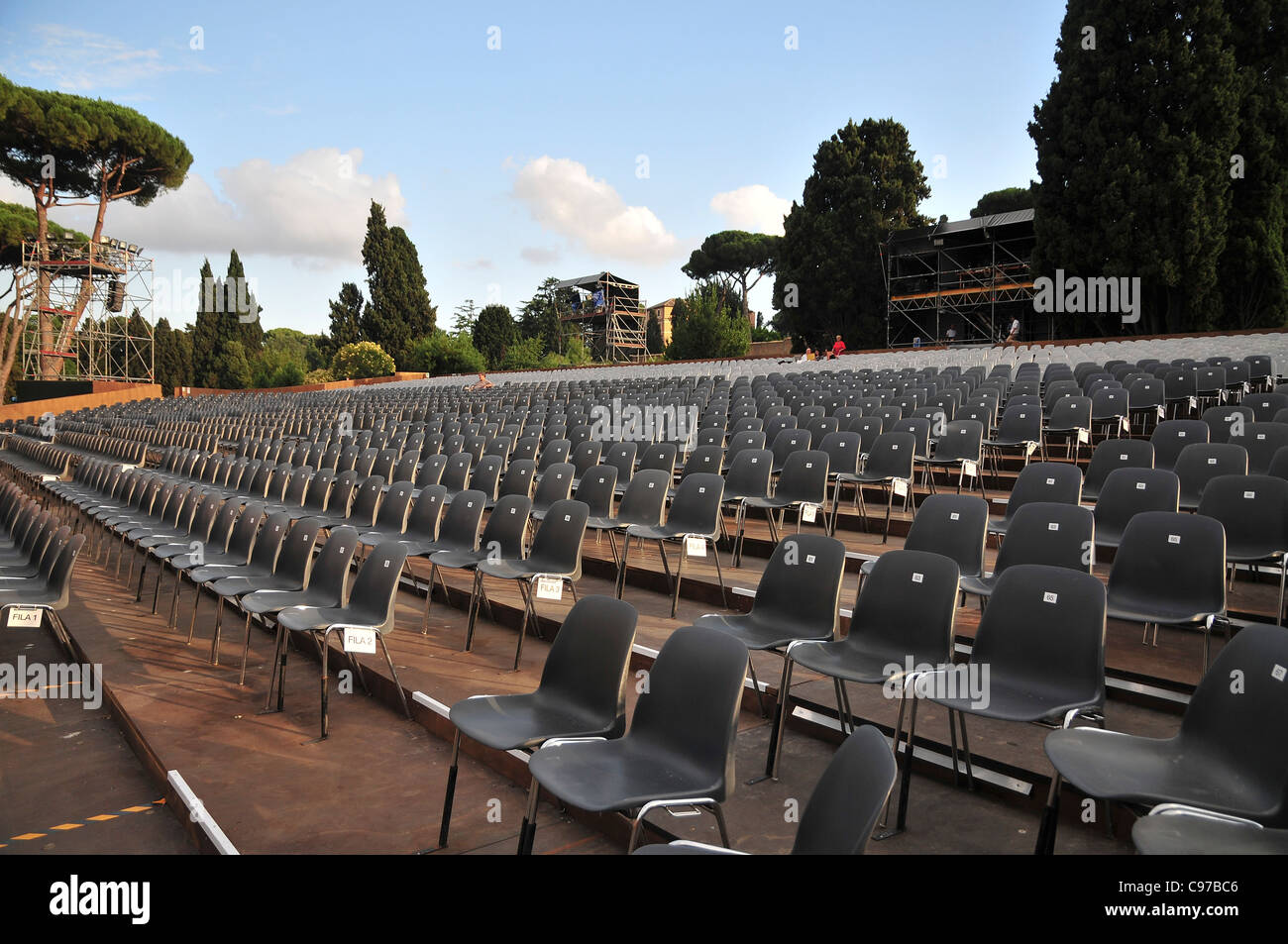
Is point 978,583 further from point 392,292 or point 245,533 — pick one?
point 392,292

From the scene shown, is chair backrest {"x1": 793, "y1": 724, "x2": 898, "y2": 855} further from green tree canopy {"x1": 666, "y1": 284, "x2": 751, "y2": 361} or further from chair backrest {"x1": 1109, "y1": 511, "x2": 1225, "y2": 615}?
green tree canopy {"x1": 666, "y1": 284, "x2": 751, "y2": 361}

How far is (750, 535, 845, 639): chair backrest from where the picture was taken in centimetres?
328

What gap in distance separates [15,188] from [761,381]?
28.9m

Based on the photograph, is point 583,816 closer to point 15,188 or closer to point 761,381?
point 761,381

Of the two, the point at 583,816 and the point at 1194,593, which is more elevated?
the point at 1194,593

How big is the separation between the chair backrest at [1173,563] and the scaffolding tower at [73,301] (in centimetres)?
3185

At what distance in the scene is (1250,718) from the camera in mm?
2064

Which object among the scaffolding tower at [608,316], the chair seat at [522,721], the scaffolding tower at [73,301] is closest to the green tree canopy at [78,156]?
the scaffolding tower at [73,301]

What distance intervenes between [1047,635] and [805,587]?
96cm

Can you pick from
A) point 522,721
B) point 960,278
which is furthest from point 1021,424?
point 960,278

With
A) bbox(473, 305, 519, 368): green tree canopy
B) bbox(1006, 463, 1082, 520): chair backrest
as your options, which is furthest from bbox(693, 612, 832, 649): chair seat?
bbox(473, 305, 519, 368): green tree canopy

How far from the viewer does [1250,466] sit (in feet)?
16.5

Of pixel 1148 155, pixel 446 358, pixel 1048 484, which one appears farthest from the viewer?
pixel 446 358
